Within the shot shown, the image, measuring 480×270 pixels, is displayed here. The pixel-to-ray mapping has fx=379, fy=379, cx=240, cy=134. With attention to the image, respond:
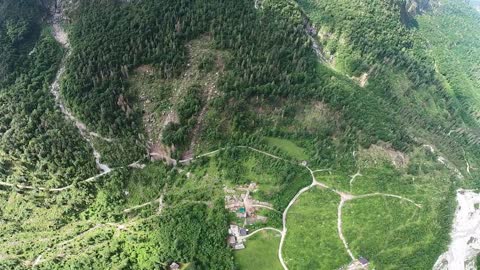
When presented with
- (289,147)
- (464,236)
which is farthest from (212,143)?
(464,236)

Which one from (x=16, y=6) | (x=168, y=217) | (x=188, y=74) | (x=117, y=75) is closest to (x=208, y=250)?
(x=168, y=217)

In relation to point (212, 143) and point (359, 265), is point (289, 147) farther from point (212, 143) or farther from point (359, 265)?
point (359, 265)

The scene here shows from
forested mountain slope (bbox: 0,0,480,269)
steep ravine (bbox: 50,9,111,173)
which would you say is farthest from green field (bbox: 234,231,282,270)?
steep ravine (bbox: 50,9,111,173)

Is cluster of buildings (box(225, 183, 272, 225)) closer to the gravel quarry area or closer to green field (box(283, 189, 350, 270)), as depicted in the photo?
green field (box(283, 189, 350, 270))

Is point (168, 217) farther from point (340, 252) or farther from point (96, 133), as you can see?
point (340, 252)

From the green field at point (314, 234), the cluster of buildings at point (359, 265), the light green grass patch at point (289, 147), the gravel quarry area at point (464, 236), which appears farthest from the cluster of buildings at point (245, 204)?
the gravel quarry area at point (464, 236)

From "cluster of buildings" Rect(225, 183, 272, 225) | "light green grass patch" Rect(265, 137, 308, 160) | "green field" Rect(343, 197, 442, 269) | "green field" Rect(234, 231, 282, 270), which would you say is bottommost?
"green field" Rect(234, 231, 282, 270)
